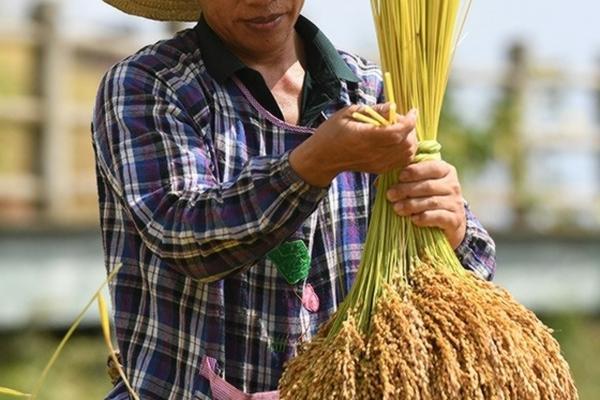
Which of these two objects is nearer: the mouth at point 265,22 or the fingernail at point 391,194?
the fingernail at point 391,194

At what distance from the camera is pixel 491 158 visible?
9430 millimetres

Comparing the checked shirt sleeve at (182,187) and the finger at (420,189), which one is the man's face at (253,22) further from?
the finger at (420,189)

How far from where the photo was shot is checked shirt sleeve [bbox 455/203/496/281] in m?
2.51

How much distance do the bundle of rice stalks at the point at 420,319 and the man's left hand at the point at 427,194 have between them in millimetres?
19

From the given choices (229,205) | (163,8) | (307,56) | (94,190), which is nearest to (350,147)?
(229,205)

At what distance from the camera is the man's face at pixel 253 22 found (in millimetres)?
2436

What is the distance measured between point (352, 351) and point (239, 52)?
57 centimetres

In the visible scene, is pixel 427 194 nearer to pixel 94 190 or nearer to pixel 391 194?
pixel 391 194

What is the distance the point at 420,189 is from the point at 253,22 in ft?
1.26

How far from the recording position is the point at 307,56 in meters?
2.64

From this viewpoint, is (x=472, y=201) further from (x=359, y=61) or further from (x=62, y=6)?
(x=359, y=61)

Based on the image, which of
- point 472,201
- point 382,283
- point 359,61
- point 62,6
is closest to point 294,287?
point 382,283

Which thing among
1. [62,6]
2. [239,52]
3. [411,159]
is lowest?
[411,159]

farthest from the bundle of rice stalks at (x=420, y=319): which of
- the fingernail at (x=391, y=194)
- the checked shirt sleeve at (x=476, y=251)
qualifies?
the checked shirt sleeve at (x=476, y=251)
